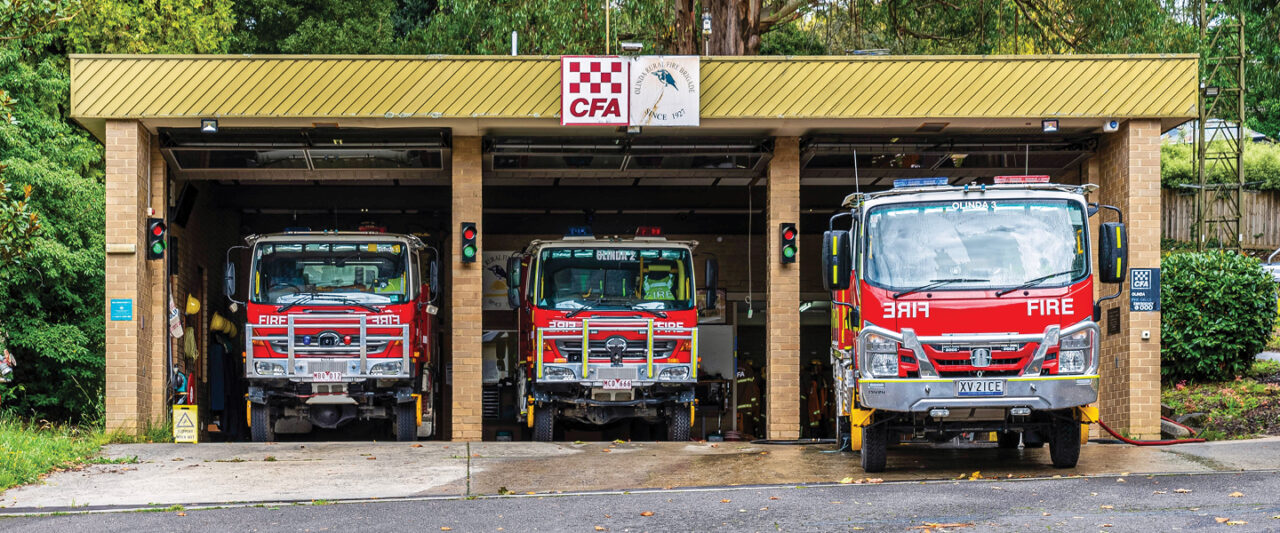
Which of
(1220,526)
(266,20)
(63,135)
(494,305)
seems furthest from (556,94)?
(266,20)

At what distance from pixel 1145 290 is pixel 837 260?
226 inches

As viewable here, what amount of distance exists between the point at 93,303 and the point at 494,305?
24.6 feet

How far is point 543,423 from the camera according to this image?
673 inches

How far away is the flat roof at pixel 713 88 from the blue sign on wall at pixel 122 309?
85.4 inches

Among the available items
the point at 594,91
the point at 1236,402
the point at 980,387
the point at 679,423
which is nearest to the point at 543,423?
the point at 679,423

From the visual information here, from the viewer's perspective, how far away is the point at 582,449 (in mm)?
15398

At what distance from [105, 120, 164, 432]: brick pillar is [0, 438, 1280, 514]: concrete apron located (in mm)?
1075

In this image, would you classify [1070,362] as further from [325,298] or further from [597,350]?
[325,298]

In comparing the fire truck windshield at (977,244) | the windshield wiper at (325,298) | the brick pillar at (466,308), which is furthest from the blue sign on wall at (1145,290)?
the windshield wiper at (325,298)

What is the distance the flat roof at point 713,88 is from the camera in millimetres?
16250

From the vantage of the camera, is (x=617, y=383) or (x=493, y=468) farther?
(x=617, y=383)

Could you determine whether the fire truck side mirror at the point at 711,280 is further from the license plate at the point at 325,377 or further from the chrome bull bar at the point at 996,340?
the chrome bull bar at the point at 996,340

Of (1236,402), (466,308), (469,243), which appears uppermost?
(469,243)

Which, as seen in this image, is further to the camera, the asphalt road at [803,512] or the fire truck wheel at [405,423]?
the fire truck wheel at [405,423]
